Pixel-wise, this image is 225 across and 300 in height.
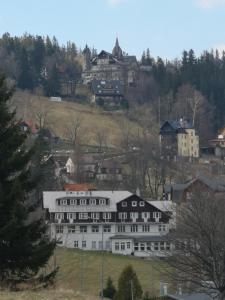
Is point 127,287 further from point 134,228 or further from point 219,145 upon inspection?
point 219,145

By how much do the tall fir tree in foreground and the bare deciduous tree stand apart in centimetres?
745

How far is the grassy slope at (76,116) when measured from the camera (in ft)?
392

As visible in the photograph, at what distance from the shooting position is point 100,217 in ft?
210

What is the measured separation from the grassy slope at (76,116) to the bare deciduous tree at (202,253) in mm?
86657

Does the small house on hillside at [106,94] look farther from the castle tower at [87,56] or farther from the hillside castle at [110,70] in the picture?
the castle tower at [87,56]

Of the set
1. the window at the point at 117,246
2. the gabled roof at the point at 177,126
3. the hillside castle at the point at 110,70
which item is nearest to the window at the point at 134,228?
the window at the point at 117,246

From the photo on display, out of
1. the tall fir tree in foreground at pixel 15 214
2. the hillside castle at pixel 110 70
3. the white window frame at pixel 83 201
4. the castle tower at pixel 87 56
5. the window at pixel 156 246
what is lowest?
the window at pixel 156 246

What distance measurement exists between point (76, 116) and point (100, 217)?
63263 millimetres

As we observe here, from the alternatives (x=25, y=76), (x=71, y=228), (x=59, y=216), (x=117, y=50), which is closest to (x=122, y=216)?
(x=71, y=228)

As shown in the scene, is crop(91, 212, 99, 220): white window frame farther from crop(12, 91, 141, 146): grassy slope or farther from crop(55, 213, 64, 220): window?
crop(12, 91, 141, 146): grassy slope

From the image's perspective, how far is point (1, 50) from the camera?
14988 cm

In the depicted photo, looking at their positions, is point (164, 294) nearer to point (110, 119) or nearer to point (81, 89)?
point (110, 119)

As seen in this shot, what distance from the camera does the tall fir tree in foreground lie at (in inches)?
734

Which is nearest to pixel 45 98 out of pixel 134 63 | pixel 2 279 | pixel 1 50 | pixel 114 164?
pixel 1 50
